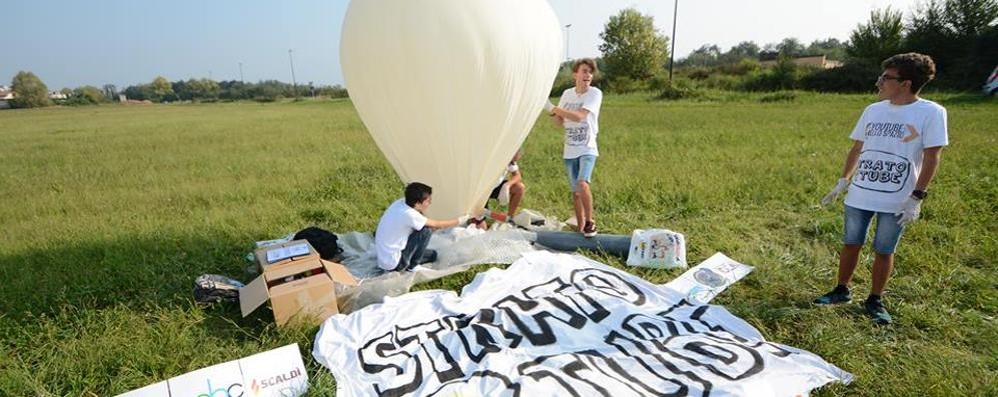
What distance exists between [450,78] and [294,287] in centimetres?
164

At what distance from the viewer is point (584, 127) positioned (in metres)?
4.10

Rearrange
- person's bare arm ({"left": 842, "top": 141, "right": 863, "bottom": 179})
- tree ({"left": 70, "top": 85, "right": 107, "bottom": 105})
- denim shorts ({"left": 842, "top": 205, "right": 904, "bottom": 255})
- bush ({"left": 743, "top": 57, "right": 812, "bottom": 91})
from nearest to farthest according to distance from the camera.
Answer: denim shorts ({"left": 842, "top": 205, "right": 904, "bottom": 255}) < person's bare arm ({"left": 842, "top": 141, "right": 863, "bottom": 179}) < bush ({"left": 743, "top": 57, "right": 812, "bottom": 91}) < tree ({"left": 70, "top": 85, "right": 107, "bottom": 105})

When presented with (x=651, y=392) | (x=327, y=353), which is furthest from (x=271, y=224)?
(x=651, y=392)

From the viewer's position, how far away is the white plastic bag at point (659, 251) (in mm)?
3793

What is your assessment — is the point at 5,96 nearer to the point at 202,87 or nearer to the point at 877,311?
the point at 202,87

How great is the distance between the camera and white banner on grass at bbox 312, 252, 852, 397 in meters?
2.41

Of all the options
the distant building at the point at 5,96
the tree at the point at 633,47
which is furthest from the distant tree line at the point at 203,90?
the tree at the point at 633,47

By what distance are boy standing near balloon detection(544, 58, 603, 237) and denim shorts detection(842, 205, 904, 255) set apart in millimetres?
1748

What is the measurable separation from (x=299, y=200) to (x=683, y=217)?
14.1 ft

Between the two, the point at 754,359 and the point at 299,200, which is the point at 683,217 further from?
the point at 299,200

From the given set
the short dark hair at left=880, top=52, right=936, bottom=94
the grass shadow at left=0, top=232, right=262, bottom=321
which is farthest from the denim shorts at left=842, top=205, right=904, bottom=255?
the grass shadow at left=0, top=232, right=262, bottom=321

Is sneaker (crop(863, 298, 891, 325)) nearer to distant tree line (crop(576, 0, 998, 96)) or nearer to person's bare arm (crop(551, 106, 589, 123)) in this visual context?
person's bare arm (crop(551, 106, 589, 123))

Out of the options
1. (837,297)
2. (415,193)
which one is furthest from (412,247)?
(837,297)

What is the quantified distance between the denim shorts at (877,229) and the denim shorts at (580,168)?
1781mm
